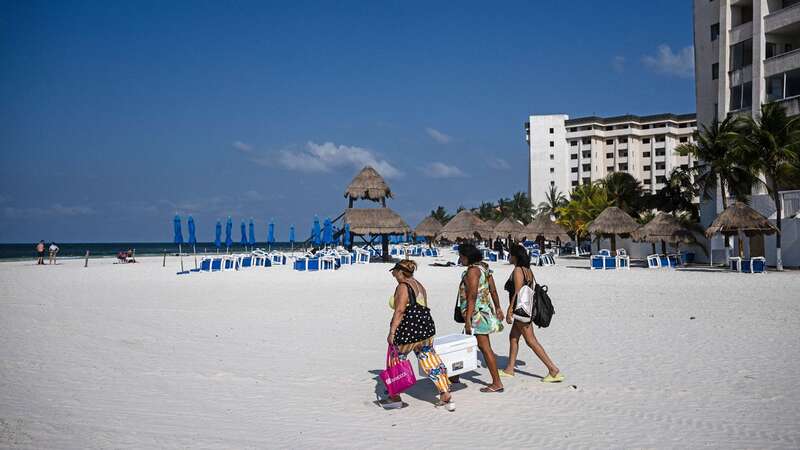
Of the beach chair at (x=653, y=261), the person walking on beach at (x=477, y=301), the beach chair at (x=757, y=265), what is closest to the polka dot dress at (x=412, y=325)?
the person walking on beach at (x=477, y=301)

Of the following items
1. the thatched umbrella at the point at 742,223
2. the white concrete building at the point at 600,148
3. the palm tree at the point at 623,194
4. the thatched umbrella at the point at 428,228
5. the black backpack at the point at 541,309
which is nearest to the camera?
the black backpack at the point at 541,309

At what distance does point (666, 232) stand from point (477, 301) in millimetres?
24090

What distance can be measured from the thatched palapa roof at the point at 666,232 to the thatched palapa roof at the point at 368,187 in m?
14.2

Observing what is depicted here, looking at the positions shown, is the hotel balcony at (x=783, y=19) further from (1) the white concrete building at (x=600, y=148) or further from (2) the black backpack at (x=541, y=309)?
(1) the white concrete building at (x=600, y=148)

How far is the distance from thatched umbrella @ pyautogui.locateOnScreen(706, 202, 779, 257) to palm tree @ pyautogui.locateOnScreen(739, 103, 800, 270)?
0.68 meters

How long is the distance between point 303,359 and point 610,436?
160 inches

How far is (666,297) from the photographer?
14.1m

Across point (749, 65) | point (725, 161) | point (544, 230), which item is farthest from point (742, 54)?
point (544, 230)

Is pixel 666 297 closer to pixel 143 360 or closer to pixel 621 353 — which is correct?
pixel 621 353

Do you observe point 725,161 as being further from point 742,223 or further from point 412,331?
point 412,331

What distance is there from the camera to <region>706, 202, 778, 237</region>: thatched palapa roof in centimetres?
2206

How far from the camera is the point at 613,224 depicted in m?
30.5

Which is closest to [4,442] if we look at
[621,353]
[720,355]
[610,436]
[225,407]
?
[225,407]

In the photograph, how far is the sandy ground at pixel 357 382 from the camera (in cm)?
461
